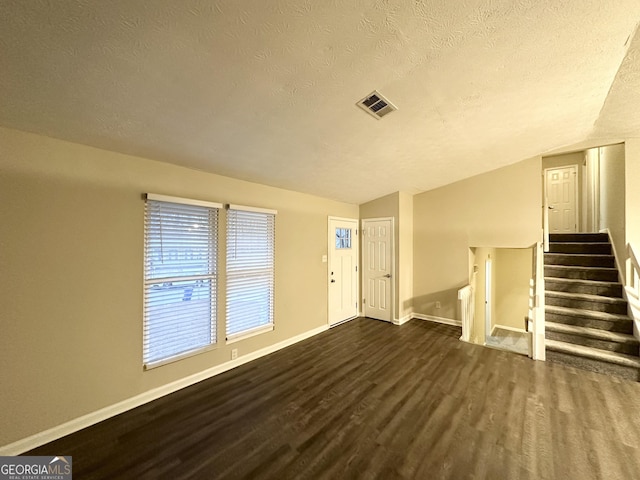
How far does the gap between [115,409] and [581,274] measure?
6474 mm

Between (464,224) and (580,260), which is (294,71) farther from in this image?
(580,260)

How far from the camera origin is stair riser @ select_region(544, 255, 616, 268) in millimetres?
3964

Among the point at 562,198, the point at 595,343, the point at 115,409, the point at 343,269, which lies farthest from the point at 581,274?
the point at 115,409

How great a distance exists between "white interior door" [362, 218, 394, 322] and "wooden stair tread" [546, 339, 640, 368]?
7.76 ft

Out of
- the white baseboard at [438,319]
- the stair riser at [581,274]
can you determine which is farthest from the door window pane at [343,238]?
the stair riser at [581,274]

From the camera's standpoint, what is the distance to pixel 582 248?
14.2ft

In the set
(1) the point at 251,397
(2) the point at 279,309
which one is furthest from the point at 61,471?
(2) the point at 279,309

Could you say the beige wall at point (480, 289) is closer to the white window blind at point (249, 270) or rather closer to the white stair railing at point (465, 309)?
the white stair railing at point (465, 309)

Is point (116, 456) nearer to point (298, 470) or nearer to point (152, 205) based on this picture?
point (298, 470)

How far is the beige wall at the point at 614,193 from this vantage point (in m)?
3.60

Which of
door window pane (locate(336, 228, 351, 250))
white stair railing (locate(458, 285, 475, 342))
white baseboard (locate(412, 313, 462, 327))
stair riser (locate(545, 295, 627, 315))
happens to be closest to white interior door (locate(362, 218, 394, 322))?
door window pane (locate(336, 228, 351, 250))

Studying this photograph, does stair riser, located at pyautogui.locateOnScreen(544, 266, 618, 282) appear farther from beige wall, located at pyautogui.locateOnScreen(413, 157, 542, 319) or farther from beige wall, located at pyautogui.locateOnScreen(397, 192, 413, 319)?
beige wall, located at pyautogui.locateOnScreen(397, 192, 413, 319)

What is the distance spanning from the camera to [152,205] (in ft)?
8.08

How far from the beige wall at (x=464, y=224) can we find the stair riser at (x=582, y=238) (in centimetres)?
133
